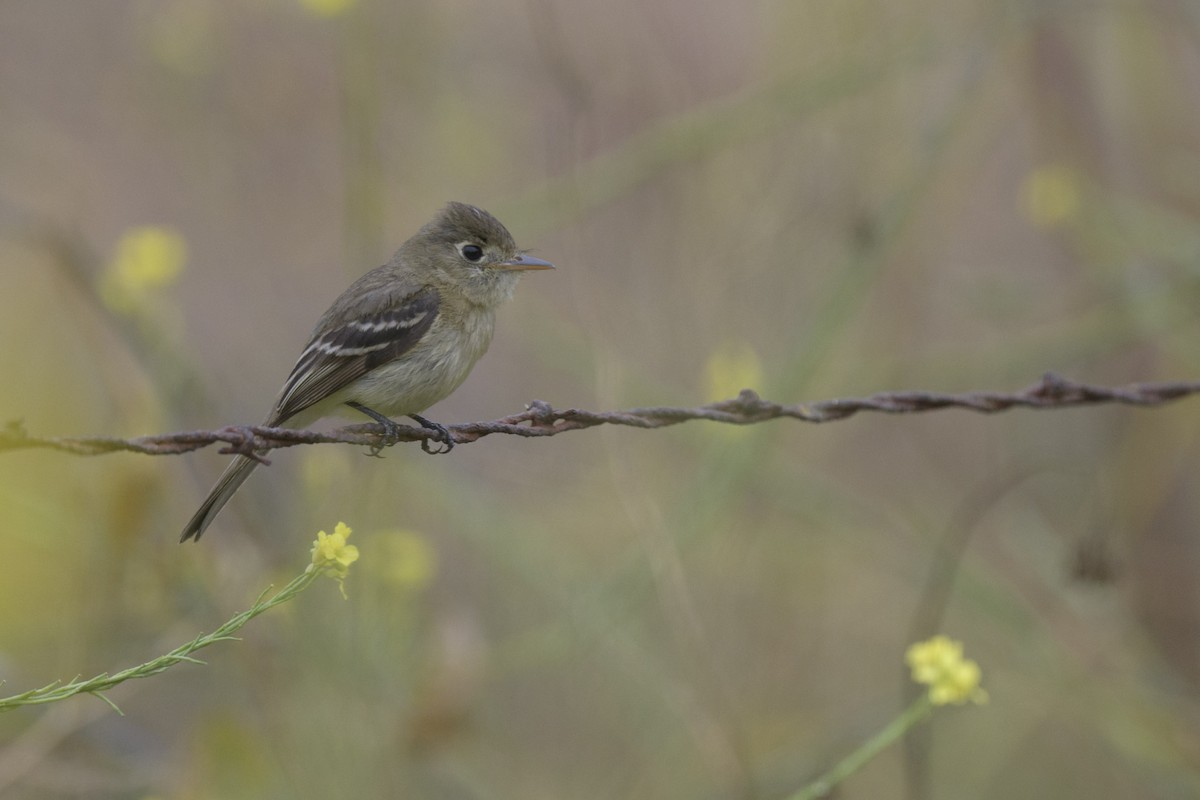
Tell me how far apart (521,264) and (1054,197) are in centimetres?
317

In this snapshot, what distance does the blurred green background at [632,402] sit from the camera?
485 cm

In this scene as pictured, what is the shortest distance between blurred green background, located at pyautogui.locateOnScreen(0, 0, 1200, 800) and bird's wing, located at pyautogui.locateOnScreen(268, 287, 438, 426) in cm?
62

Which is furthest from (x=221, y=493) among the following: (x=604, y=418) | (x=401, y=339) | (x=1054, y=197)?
(x=1054, y=197)

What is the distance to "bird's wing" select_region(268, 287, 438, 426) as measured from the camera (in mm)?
4156

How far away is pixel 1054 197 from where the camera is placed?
6.45m

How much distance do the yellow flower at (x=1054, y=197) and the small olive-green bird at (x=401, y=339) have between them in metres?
3.10

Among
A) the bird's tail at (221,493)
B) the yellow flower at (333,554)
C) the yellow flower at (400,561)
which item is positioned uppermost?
the yellow flower at (400,561)

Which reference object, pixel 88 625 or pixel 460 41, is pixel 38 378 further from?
pixel 460 41

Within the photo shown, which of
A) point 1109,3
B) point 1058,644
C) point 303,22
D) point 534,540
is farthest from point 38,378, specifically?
point 1109,3

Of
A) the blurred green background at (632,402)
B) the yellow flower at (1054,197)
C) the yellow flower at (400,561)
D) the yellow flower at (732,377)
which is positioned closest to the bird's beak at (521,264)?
the blurred green background at (632,402)

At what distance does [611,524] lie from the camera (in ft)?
23.1

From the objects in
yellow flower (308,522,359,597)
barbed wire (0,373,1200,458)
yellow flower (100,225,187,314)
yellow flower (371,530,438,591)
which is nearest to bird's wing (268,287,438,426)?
barbed wire (0,373,1200,458)

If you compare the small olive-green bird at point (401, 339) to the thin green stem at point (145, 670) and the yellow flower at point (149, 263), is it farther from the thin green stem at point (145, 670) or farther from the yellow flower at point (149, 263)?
the thin green stem at point (145, 670)

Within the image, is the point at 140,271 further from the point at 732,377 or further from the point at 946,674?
the point at 946,674
